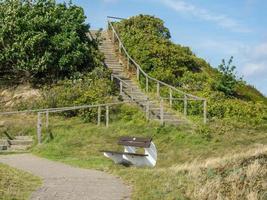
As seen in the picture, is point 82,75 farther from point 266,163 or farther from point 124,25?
point 266,163

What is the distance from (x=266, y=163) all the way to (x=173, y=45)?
24.5 meters

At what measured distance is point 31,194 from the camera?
1130 centimetres

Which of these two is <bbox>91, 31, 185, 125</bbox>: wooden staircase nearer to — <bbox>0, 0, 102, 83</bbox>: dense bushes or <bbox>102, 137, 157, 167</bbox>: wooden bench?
<bbox>0, 0, 102, 83</bbox>: dense bushes

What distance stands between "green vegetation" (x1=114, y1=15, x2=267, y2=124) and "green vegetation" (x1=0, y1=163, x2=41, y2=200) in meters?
13.4

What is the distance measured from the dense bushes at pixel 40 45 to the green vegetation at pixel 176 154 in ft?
14.8

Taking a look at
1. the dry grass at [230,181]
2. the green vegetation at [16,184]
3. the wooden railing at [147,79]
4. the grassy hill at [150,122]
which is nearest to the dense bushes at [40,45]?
the grassy hill at [150,122]

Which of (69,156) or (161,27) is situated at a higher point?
(161,27)

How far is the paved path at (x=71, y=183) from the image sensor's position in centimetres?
1127

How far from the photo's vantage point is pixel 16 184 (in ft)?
40.0

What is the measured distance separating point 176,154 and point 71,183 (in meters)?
6.99

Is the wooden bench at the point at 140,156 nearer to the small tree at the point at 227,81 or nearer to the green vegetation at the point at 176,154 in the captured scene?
the green vegetation at the point at 176,154

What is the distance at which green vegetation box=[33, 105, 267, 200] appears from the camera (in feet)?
36.0

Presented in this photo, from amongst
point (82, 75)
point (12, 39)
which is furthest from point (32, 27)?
point (82, 75)

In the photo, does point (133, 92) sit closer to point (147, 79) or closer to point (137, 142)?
point (147, 79)
